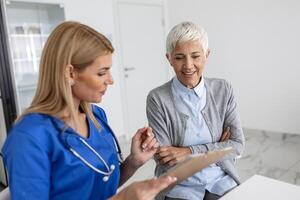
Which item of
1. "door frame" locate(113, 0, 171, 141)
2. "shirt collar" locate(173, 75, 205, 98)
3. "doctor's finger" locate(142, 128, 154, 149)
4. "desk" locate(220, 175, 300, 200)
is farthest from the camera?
"door frame" locate(113, 0, 171, 141)

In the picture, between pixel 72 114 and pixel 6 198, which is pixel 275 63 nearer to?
pixel 72 114

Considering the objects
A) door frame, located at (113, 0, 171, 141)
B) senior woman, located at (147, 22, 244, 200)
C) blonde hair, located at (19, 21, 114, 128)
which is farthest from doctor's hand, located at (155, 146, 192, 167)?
door frame, located at (113, 0, 171, 141)

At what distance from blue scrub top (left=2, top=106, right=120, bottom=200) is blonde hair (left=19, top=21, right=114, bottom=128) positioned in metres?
0.05

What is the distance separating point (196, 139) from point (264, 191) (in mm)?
384

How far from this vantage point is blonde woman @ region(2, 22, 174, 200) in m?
0.83

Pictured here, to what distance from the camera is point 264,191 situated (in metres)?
1.12

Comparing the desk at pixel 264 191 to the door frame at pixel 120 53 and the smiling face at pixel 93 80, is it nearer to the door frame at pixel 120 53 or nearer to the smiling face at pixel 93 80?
the smiling face at pixel 93 80

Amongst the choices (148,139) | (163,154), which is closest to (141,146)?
(148,139)

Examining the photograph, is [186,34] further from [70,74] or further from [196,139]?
[70,74]

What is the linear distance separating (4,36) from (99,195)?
2.23 meters

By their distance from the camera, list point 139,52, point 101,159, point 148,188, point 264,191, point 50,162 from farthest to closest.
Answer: point 139,52
point 264,191
point 101,159
point 50,162
point 148,188

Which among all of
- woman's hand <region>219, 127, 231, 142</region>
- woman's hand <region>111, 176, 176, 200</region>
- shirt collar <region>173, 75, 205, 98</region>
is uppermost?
shirt collar <region>173, 75, 205, 98</region>

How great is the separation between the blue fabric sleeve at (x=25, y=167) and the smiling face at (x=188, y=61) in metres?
0.74

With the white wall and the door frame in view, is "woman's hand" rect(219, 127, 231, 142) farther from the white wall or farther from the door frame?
the door frame
